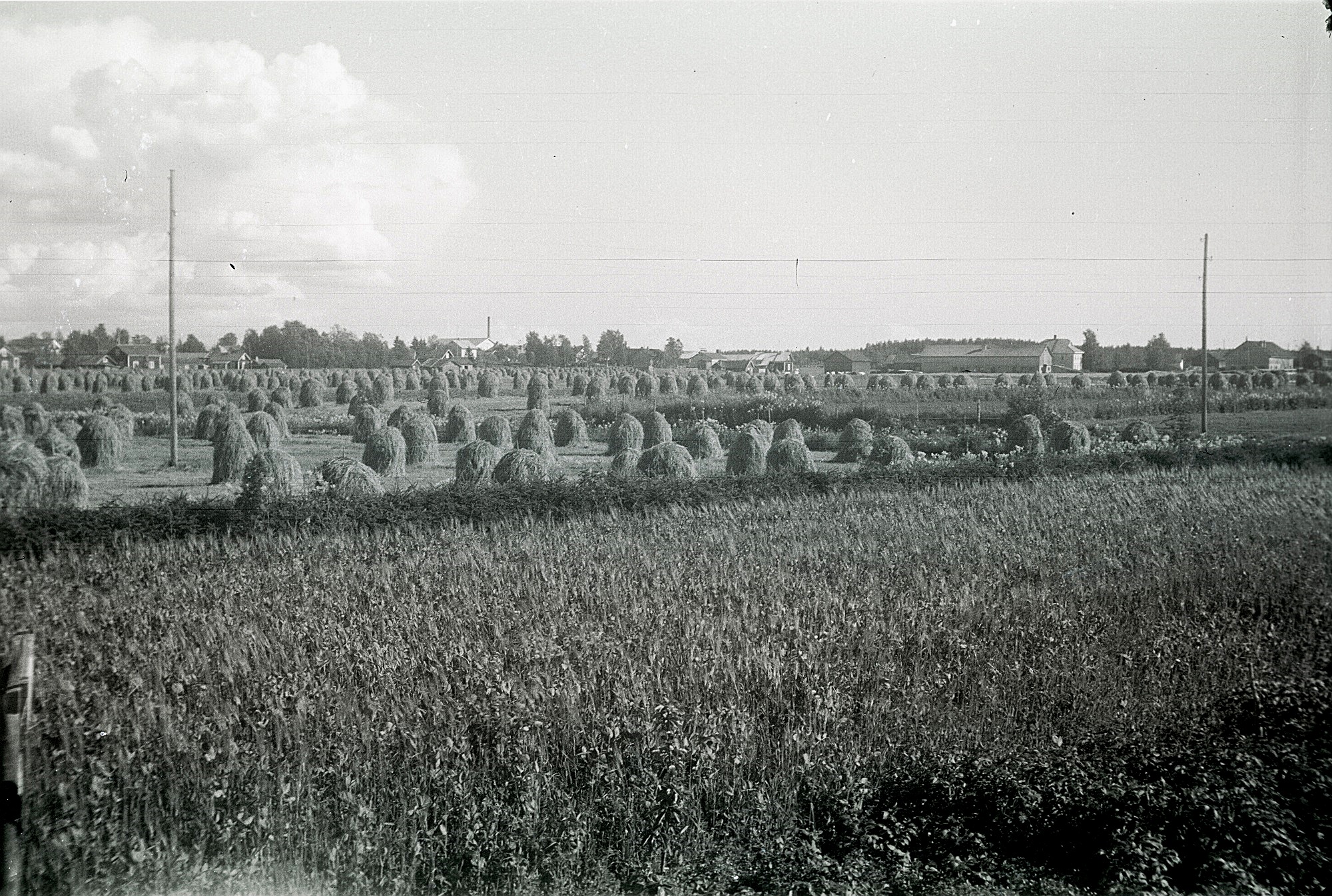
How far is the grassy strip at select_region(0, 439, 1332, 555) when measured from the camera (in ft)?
41.1

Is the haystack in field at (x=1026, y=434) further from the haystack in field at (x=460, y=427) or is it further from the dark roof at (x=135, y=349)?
the dark roof at (x=135, y=349)

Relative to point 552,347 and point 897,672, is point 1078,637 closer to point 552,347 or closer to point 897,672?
point 897,672

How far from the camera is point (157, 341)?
201ft

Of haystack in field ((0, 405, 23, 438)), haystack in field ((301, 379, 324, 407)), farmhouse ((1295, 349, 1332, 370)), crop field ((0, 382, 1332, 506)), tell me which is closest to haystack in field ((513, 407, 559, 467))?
crop field ((0, 382, 1332, 506))

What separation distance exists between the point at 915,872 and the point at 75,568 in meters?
10.1

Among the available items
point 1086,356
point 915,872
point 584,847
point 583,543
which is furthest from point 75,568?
point 1086,356

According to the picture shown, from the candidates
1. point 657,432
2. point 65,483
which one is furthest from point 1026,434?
point 65,483

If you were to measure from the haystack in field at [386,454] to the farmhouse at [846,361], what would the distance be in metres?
42.0

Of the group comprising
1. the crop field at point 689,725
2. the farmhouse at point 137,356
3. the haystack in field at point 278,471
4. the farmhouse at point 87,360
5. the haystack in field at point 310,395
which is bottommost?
the crop field at point 689,725

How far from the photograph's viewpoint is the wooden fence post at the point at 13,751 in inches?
134

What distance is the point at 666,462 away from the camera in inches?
895

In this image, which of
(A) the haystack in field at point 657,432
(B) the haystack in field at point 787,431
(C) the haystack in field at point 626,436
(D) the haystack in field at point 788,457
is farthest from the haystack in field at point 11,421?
(B) the haystack in field at point 787,431

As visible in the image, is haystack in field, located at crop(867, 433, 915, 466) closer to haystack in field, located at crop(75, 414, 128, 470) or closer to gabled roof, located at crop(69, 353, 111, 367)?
haystack in field, located at crop(75, 414, 128, 470)

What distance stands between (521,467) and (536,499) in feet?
21.1
